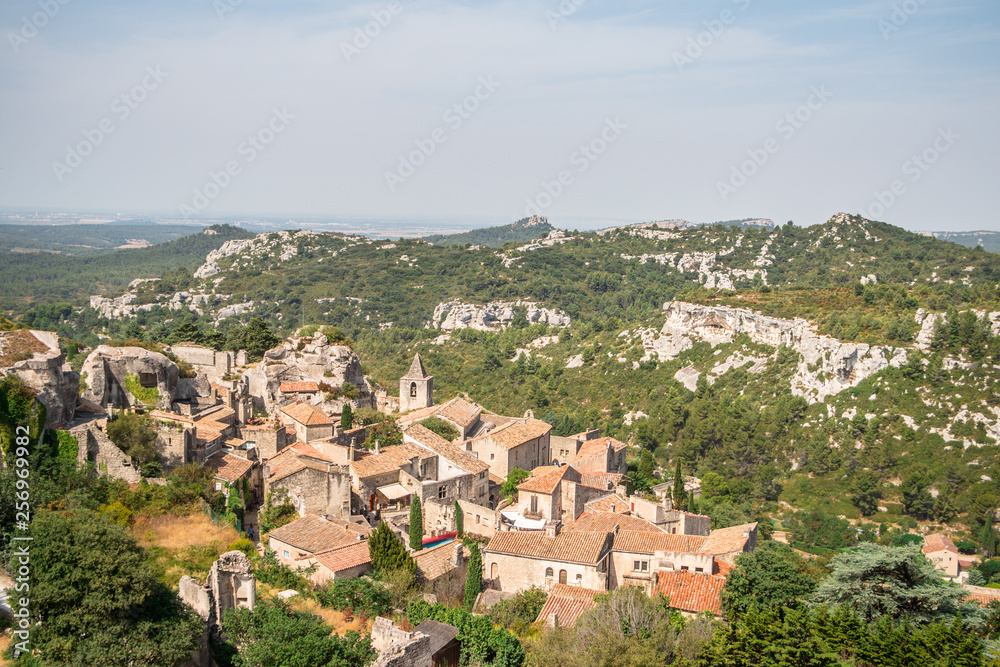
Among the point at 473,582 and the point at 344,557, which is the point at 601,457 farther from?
the point at 344,557

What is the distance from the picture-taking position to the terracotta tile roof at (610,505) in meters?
28.4

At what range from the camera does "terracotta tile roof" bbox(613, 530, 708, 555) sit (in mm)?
23750

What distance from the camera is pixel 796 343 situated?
2436 inches

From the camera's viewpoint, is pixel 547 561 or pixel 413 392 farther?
pixel 413 392

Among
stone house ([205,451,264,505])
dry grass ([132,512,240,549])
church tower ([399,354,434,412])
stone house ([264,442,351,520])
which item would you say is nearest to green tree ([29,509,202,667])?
dry grass ([132,512,240,549])

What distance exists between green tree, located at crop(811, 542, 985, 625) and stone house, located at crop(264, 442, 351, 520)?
49.9 ft

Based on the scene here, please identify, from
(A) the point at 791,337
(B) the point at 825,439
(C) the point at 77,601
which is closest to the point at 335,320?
(A) the point at 791,337

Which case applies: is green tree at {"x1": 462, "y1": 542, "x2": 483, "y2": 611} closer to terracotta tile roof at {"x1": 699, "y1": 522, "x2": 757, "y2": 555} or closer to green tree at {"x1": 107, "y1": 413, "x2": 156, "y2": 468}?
terracotta tile roof at {"x1": 699, "y1": 522, "x2": 757, "y2": 555}

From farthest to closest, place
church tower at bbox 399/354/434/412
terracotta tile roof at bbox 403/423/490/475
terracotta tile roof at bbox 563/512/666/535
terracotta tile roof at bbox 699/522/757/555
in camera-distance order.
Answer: church tower at bbox 399/354/434/412
terracotta tile roof at bbox 403/423/490/475
terracotta tile roof at bbox 563/512/666/535
terracotta tile roof at bbox 699/522/757/555

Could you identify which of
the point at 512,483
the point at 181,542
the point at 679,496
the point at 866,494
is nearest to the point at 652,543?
the point at 512,483

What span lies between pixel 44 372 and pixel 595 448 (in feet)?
75.9

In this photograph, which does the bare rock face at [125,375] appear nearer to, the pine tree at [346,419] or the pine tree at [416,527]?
the pine tree at [346,419]

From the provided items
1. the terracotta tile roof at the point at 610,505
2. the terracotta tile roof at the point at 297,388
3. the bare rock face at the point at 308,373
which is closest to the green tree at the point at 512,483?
the terracotta tile roof at the point at 610,505

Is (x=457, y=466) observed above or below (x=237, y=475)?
below
